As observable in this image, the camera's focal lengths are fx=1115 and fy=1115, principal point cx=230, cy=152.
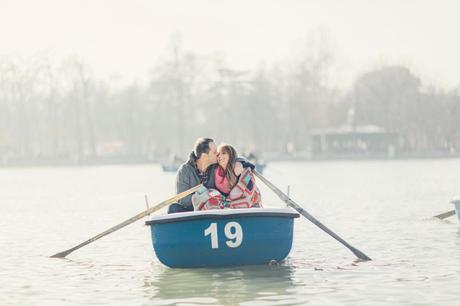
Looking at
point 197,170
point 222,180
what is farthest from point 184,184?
point 222,180

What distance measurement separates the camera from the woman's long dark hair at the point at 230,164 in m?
16.2

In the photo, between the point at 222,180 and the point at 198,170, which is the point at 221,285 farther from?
the point at 198,170

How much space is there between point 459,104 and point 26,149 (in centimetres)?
4717

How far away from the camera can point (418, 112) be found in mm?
114062

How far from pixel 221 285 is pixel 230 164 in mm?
1973

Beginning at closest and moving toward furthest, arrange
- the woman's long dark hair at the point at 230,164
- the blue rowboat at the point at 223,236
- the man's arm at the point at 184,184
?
the blue rowboat at the point at 223,236 → the woman's long dark hair at the point at 230,164 → the man's arm at the point at 184,184

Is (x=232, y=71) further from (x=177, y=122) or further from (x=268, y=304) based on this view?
(x=268, y=304)

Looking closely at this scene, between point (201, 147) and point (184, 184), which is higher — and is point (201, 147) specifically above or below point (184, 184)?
above

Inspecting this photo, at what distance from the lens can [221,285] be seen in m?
15.2

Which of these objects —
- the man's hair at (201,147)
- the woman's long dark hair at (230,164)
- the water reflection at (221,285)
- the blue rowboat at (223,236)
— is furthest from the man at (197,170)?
the water reflection at (221,285)

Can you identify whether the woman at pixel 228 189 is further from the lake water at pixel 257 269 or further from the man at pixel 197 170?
the lake water at pixel 257 269

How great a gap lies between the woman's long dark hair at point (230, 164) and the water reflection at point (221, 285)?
4.41 ft

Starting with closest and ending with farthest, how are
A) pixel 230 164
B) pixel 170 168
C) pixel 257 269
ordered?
pixel 230 164 → pixel 257 269 → pixel 170 168

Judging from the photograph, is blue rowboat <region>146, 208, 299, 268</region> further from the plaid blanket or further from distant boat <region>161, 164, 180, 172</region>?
distant boat <region>161, 164, 180, 172</region>
